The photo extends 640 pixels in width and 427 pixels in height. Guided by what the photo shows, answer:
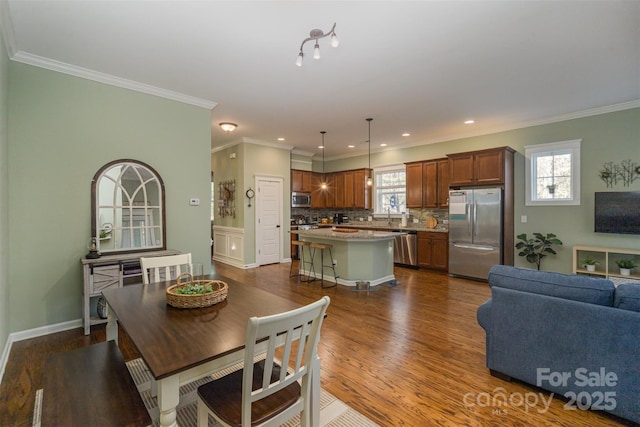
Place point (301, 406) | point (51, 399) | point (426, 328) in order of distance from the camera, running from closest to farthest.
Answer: point (51, 399) → point (301, 406) → point (426, 328)

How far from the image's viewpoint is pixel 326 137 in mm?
6465

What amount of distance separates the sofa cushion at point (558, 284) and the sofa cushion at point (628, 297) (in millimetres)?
29

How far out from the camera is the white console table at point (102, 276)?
3.09 metres

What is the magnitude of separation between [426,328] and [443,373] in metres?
0.91

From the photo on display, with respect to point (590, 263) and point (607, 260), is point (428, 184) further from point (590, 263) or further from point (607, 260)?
point (607, 260)

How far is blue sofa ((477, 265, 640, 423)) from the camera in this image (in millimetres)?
1795

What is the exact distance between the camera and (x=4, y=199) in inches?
107

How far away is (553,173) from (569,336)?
13.8ft

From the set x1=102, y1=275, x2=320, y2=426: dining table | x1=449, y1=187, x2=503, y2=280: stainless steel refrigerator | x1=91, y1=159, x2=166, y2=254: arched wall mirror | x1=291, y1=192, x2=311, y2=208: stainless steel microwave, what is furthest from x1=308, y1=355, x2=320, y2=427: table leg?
x1=291, y1=192, x2=311, y2=208: stainless steel microwave

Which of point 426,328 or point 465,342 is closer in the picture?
point 465,342

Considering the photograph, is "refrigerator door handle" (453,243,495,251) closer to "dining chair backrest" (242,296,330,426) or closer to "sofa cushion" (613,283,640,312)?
"sofa cushion" (613,283,640,312)

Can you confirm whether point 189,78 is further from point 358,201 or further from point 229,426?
point 358,201

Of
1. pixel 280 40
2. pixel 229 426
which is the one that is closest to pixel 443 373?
pixel 229 426

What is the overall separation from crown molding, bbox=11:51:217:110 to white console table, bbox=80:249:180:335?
6.71 feet
